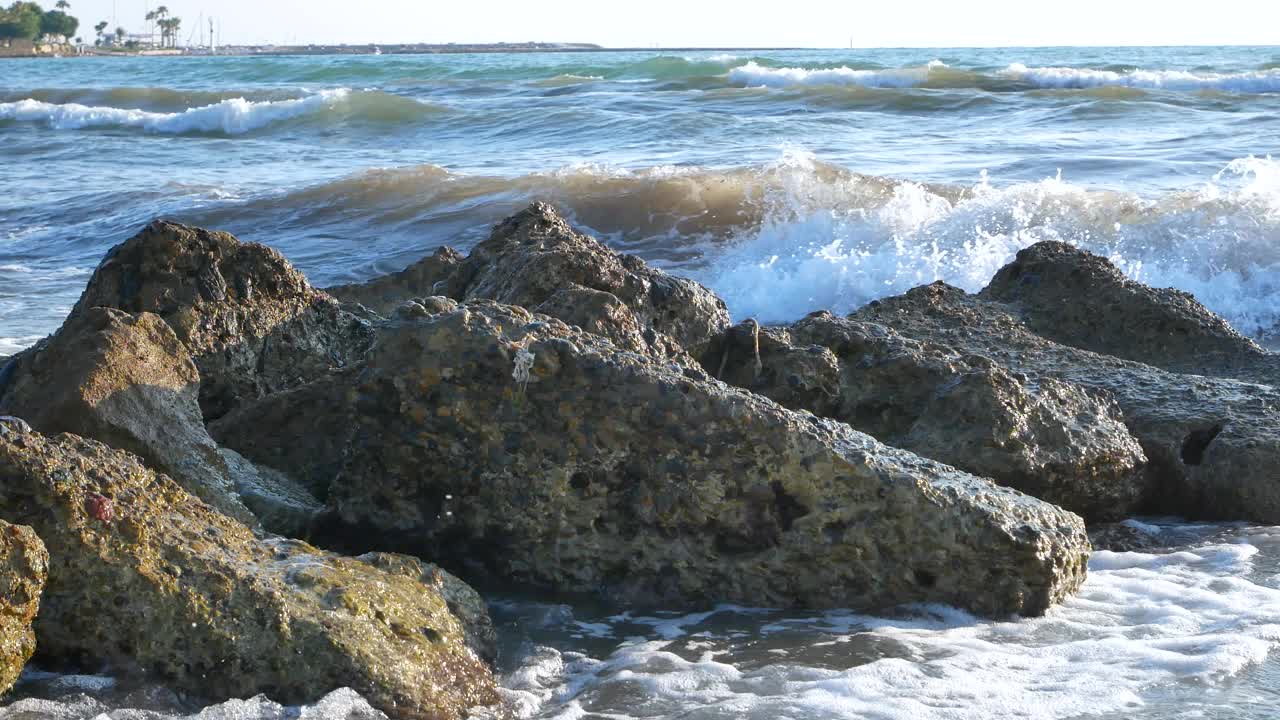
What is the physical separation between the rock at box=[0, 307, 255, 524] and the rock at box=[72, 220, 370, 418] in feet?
1.66

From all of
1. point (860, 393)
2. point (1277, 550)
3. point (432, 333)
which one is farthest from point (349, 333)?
point (1277, 550)

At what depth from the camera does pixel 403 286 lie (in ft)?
17.4

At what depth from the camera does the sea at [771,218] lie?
2.69 m

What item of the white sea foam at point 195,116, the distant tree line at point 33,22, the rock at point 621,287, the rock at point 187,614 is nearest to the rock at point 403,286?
the rock at point 621,287

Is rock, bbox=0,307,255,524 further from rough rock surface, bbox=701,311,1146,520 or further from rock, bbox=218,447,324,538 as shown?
rough rock surface, bbox=701,311,1146,520

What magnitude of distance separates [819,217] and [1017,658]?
6.63m

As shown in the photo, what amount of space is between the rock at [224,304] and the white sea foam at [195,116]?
1712cm

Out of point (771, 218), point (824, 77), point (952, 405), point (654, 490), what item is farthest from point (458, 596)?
point (824, 77)

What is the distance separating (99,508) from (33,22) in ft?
347

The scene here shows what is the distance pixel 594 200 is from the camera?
10875mm

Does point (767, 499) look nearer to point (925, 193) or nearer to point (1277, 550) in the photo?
point (1277, 550)

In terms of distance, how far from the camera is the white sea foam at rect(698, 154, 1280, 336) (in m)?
7.76

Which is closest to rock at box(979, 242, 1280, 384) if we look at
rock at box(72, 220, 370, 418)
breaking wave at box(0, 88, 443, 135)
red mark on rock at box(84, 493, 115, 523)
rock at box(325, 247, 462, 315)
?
rock at box(325, 247, 462, 315)

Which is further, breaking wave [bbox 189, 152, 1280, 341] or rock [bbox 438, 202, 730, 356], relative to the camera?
breaking wave [bbox 189, 152, 1280, 341]
